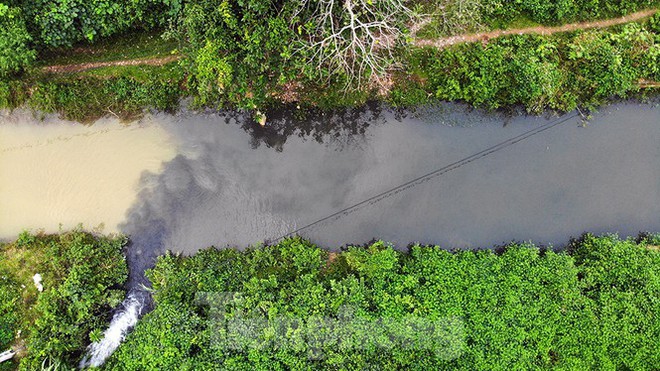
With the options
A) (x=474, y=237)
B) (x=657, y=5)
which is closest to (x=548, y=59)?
(x=657, y=5)

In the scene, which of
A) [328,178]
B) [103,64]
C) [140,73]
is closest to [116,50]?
[103,64]

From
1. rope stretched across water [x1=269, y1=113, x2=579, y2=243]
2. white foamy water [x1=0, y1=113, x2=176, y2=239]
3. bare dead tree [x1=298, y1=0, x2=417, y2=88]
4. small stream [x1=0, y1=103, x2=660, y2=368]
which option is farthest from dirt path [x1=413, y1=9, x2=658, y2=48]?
white foamy water [x1=0, y1=113, x2=176, y2=239]

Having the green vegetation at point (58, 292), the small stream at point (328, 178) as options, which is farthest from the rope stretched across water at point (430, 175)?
the green vegetation at point (58, 292)

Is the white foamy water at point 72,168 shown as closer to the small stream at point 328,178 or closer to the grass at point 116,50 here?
the small stream at point 328,178

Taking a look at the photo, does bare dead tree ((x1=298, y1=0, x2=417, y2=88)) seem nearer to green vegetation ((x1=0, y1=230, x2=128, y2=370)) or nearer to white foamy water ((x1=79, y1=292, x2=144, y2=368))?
green vegetation ((x1=0, y1=230, x2=128, y2=370))

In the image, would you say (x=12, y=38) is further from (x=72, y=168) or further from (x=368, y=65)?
(x=368, y=65)

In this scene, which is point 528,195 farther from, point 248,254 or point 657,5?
point 248,254
